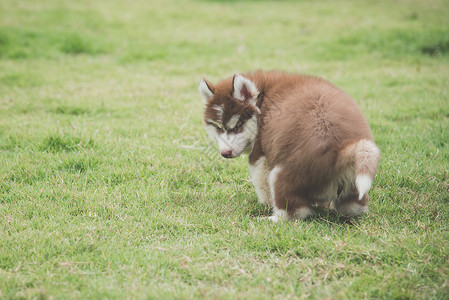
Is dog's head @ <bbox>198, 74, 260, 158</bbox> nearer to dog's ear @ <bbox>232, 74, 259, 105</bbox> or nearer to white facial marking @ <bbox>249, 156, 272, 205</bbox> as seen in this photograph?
dog's ear @ <bbox>232, 74, 259, 105</bbox>

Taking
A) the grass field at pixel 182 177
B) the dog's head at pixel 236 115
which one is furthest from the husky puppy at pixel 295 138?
the grass field at pixel 182 177

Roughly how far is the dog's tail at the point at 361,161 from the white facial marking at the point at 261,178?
859 millimetres

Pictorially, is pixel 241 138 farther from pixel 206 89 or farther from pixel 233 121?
pixel 206 89

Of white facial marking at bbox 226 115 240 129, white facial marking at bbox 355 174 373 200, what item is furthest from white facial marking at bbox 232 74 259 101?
white facial marking at bbox 355 174 373 200

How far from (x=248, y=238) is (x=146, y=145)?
8.31ft

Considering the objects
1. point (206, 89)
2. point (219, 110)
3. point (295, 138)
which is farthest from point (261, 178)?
point (206, 89)

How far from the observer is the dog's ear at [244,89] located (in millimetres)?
4270

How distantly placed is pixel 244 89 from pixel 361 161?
147 centimetres

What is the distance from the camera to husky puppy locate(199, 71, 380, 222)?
3.68m

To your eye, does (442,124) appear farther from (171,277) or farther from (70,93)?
(70,93)

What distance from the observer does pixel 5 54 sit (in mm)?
9836

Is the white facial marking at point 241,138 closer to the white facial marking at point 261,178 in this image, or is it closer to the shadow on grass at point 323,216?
the white facial marking at point 261,178

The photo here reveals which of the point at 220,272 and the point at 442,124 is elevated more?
the point at 442,124

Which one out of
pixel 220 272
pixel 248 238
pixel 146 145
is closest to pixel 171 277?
pixel 220 272
